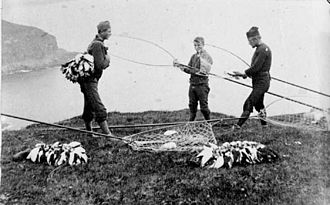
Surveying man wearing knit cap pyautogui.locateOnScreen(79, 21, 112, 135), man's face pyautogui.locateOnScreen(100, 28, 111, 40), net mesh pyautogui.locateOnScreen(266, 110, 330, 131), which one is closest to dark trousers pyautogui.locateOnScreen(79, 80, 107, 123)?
man wearing knit cap pyautogui.locateOnScreen(79, 21, 112, 135)

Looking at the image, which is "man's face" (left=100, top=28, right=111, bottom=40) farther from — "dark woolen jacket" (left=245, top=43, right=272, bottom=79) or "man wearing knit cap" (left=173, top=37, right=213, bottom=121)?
"dark woolen jacket" (left=245, top=43, right=272, bottom=79)

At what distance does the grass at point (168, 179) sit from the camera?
3.59 m

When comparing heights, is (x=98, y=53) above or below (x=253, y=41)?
below

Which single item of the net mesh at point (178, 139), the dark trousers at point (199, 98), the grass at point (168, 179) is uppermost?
the dark trousers at point (199, 98)

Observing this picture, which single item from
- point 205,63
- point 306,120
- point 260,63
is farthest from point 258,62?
point 306,120

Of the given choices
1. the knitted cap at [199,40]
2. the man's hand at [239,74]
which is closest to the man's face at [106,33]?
the knitted cap at [199,40]

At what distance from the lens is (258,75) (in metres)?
4.81

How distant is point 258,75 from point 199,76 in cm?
63

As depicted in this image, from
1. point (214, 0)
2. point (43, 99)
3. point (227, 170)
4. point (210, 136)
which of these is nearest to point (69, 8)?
point (43, 99)

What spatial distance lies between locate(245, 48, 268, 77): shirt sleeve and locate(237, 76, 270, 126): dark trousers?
100 mm

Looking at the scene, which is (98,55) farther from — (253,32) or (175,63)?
(253,32)

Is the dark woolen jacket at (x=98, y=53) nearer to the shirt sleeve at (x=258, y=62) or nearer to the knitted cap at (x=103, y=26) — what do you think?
the knitted cap at (x=103, y=26)

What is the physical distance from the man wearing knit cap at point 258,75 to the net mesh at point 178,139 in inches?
20.6

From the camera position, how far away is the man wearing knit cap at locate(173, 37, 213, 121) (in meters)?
4.85
